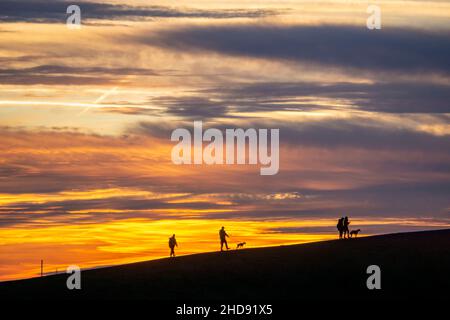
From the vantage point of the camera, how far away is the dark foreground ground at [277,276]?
68062 mm

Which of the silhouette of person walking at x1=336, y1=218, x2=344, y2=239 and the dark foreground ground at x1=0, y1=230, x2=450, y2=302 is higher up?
the silhouette of person walking at x1=336, y1=218, x2=344, y2=239

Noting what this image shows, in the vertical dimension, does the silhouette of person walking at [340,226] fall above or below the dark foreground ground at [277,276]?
above

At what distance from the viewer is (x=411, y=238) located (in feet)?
272

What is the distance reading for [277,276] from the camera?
72312mm

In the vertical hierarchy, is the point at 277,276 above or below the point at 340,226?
below

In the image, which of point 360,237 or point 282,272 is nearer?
point 282,272

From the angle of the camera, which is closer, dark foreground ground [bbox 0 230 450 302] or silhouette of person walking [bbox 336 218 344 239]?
dark foreground ground [bbox 0 230 450 302]

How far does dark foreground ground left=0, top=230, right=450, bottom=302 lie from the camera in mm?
68062

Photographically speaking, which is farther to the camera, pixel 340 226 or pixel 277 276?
pixel 340 226

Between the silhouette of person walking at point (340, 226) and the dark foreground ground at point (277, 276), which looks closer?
the dark foreground ground at point (277, 276)
